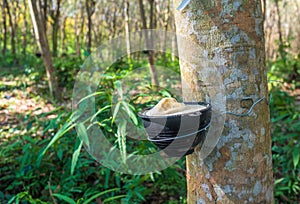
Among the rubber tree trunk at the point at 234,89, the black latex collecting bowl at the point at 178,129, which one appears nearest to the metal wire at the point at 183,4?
the rubber tree trunk at the point at 234,89

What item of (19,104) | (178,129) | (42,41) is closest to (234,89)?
(178,129)

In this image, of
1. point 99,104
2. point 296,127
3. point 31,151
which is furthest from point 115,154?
point 296,127

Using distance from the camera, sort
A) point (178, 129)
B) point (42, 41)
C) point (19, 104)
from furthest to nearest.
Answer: point (19, 104)
point (42, 41)
point (178, 129)

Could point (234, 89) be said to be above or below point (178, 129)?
above

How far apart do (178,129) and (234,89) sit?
0.80 ft

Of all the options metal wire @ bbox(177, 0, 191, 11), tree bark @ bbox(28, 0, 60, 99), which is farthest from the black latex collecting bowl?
tree bark @ bbox(28, 0, 60, 99)

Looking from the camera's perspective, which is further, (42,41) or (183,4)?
(42,41)

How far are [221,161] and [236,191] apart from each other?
114 millimetres

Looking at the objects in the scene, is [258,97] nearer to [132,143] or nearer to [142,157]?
[142,157]

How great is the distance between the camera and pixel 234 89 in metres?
1.02

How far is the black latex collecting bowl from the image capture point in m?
0.93

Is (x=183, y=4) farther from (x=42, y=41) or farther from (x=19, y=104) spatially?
(x=19, y=104)

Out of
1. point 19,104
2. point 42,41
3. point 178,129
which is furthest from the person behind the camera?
point 19,104

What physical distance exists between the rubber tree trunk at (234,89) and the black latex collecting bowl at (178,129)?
0.35 feet
